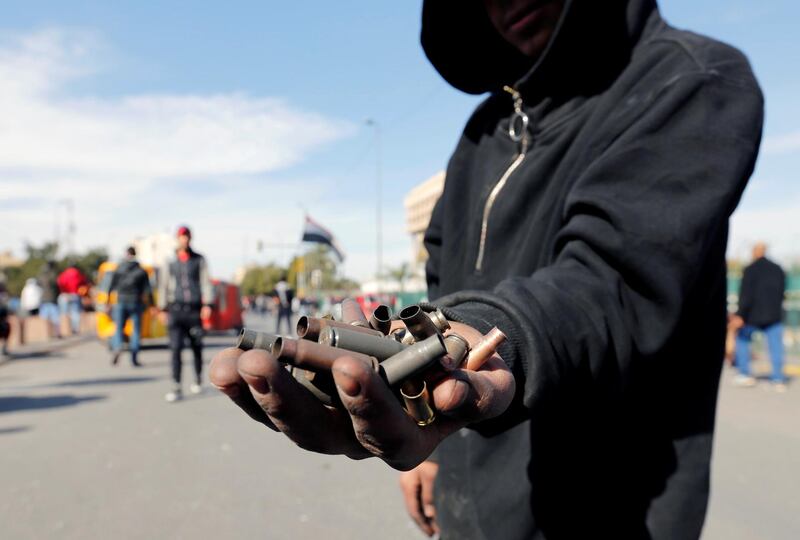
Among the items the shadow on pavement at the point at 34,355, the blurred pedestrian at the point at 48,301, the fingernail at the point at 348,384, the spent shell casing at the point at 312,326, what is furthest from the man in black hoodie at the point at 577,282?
the blurred pedestrian at the point at 48,301

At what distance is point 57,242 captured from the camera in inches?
2003

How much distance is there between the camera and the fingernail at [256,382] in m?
0.79

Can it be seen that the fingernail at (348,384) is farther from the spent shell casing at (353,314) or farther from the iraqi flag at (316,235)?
the iraqi flag at (316,235)

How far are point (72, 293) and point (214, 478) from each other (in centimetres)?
1492

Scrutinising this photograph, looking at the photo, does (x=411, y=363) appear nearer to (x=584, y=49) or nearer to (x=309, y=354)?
(x=309, y=354)

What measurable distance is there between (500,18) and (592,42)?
0.45 m

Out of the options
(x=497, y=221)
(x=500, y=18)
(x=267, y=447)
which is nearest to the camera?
(x=497, y=221)

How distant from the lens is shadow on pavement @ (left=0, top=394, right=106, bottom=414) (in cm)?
721

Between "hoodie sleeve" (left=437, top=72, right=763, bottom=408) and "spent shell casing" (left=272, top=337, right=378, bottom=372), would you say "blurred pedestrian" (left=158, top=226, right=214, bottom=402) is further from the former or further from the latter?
"spent shell casing" (left=272, top=337, right=378, bottom=372)

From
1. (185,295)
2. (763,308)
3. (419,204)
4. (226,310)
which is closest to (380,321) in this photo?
(185,295)

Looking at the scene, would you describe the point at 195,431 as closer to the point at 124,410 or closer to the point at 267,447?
the point at 267,447

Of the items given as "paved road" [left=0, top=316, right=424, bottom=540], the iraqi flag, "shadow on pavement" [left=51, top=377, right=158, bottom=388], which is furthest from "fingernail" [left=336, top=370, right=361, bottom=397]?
the iraqi flag

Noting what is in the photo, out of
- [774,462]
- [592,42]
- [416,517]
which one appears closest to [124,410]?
[416,517]

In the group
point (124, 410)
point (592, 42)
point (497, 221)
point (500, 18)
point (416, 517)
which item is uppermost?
point (500, 18)
